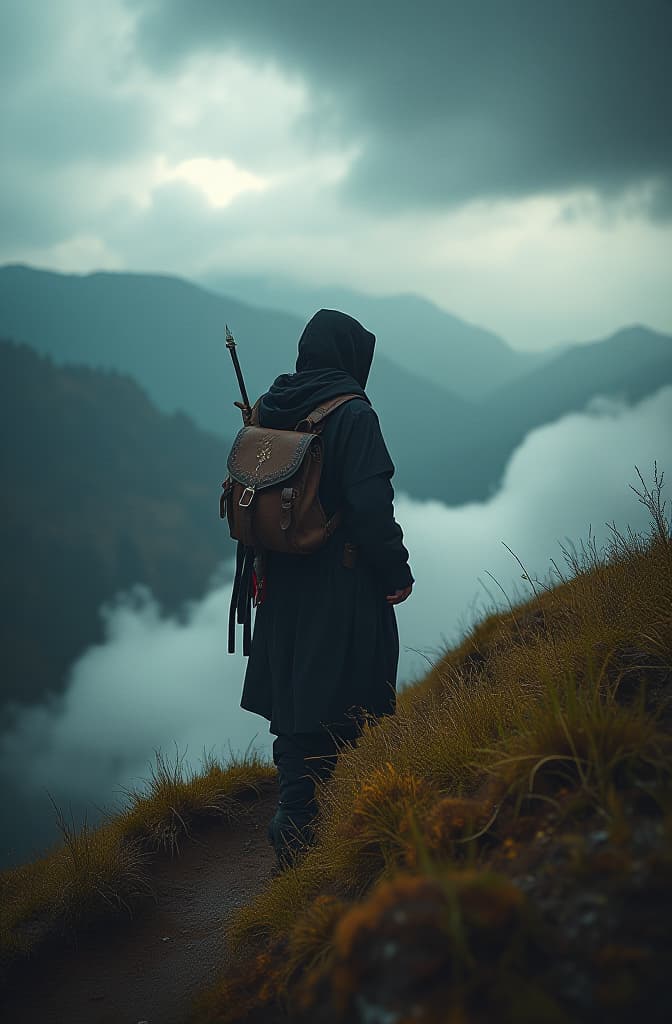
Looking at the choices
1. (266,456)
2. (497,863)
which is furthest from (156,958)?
(266,456)

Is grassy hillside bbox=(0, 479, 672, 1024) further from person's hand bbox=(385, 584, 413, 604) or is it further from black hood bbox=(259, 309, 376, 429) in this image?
black hood bbox=(259, 309, 376, 429)

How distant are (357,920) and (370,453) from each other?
2111 mm

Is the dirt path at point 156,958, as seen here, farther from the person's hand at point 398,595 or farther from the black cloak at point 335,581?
the person's hand at point 398,595

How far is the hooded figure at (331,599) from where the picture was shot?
337 cm

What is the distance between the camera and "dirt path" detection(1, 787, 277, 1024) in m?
3.11

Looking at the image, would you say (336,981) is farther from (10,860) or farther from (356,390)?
(10,860)

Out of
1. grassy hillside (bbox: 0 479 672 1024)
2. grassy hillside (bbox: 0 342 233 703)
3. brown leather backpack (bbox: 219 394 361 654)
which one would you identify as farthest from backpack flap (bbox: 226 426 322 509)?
grassy hillside (bbox: 0 342 233 703)

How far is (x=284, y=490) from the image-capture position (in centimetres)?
336

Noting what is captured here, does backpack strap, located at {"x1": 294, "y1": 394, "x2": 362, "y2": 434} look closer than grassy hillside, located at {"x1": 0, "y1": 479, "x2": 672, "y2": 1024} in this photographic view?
No

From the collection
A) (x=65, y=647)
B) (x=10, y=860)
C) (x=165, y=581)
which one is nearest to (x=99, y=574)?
(x=65, y=647)

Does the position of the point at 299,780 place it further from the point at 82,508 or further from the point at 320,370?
the point at 82,508

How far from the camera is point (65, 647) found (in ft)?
490

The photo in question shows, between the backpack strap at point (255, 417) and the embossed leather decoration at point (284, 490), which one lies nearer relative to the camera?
the embossed leather decoration at point (284, 490)

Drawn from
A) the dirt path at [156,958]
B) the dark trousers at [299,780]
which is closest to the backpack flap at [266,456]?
the dark trousers at [299,780]
